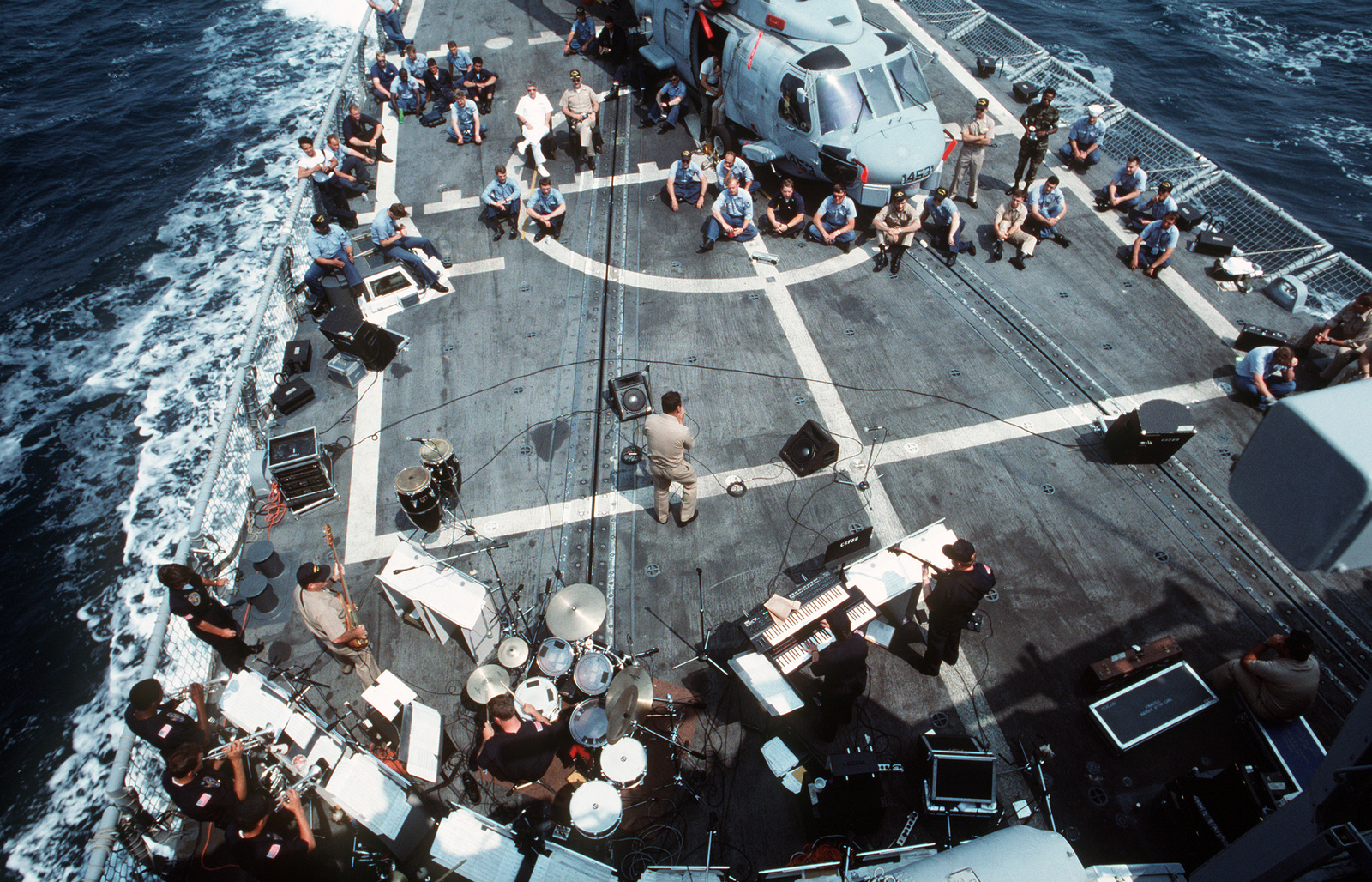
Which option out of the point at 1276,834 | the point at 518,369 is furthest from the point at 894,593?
the point at 518,369

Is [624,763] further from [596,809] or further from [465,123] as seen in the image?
[465,123]

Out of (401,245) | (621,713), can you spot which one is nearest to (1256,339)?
(621,713)

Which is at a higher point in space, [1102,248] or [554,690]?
[1102,248]

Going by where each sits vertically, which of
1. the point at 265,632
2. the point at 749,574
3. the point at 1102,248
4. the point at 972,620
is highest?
the point at 1102,248

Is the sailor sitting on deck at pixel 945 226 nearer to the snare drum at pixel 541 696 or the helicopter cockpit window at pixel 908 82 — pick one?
the helicopter cockpit window at pixel 908 82

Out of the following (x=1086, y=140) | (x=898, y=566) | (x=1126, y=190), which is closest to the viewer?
(x=898, y=566)

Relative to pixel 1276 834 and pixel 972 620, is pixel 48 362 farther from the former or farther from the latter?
pixel 1276 834
